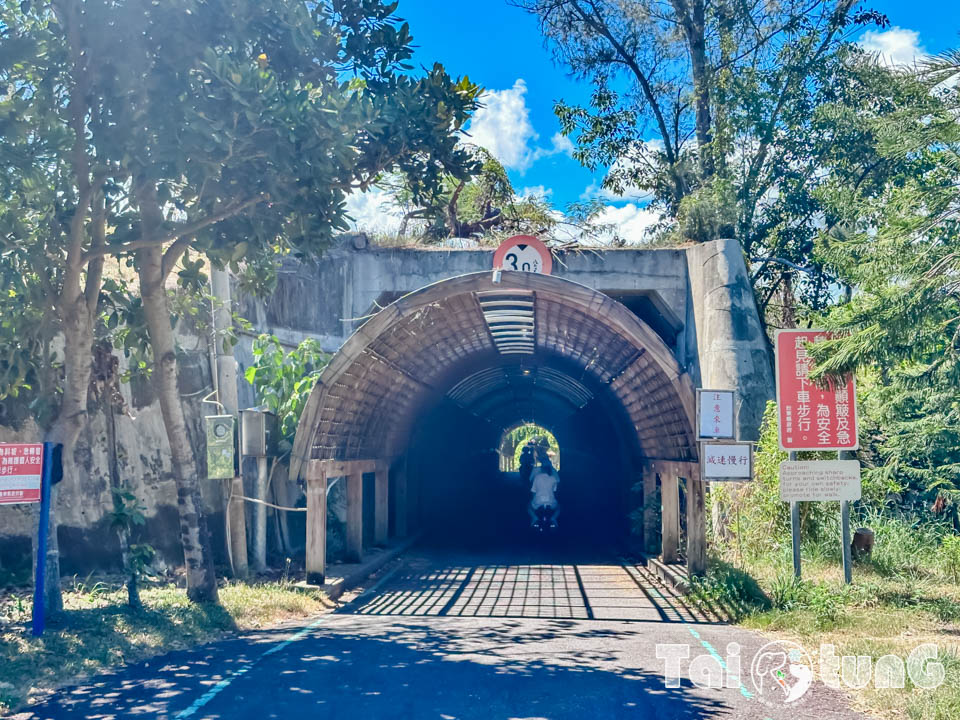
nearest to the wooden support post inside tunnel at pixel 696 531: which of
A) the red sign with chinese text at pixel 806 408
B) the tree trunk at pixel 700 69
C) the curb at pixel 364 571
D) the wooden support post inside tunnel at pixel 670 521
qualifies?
the red sign with chinese text at pixel 806 408

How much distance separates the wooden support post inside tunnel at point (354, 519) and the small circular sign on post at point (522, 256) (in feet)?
13.0

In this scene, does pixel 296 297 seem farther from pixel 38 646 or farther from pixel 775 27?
pixel 775 27

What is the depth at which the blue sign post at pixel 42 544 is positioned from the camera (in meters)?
7.97

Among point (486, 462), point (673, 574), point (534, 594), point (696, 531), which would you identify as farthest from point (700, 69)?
point (486, 462)

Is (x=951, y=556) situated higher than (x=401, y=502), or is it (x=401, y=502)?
(x=401, y=502)

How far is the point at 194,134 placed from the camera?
8.03m

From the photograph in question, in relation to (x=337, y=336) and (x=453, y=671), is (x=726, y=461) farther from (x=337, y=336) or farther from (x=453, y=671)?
(x=337, y=336)

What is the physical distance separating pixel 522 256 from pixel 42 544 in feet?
23.1

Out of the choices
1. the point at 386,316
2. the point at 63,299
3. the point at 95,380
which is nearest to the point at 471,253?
the point at 386,316

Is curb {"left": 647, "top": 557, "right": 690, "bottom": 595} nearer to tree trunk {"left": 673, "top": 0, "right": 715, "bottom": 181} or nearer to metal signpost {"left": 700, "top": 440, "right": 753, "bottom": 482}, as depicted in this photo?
metal signpost {"left": 700, "top": 440, "right": 753, "bottom": 482}

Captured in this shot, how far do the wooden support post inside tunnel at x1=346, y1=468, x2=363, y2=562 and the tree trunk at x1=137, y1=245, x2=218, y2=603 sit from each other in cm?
395

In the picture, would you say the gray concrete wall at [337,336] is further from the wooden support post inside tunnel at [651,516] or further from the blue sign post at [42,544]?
the blue sign post at [42,544]

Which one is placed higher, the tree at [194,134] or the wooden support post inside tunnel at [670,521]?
the tree at [194,134]

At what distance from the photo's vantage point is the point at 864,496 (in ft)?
43.0
